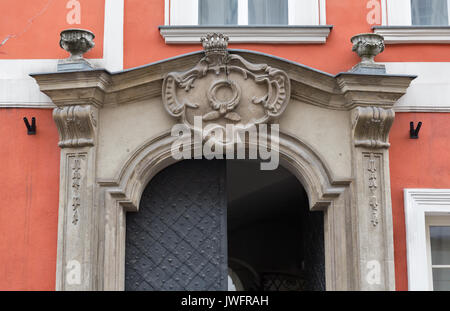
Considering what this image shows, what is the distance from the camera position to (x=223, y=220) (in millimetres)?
7684

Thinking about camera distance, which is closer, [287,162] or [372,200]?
[372,200]

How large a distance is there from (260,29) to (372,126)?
4.24ft

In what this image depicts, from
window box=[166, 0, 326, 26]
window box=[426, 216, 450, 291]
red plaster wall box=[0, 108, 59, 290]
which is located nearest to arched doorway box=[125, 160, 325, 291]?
red plaster wall box=[0, 108, 59, 290]

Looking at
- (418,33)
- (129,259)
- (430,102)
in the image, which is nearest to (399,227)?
(430,102)

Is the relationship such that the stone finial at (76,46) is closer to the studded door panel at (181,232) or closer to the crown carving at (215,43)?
the crown carving at (215,43)

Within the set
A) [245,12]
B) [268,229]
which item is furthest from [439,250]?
[268,229]

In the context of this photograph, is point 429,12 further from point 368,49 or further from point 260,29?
point 260,29

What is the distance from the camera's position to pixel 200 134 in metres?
7.43

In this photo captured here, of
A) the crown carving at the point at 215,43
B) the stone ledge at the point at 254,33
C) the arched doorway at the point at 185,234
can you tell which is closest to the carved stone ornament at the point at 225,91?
the crown carving at the point at 215,43

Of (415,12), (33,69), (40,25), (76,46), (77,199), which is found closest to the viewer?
(77,199)

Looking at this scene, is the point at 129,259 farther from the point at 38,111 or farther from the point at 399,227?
the point at 399,227

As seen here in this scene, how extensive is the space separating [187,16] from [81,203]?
1.93 meters

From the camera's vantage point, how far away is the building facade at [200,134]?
23.9 ft

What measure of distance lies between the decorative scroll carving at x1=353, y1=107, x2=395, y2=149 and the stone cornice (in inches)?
3.7
